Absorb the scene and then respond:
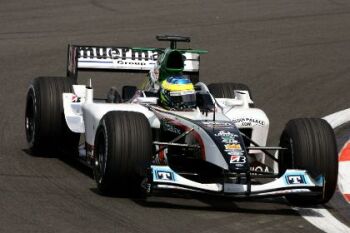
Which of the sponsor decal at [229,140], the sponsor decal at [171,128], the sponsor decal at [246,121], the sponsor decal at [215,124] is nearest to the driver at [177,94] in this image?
the sponsor decal at [171,128]

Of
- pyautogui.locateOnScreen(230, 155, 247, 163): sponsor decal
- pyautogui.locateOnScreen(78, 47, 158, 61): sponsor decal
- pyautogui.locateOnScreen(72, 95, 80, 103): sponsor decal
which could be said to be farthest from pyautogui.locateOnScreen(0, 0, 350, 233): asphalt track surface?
pyautogui.locateOnScreen(78, 47, 158, 61): sponsor decal

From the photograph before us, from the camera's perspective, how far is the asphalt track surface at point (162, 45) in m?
10.5

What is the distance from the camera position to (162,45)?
22.8 meters

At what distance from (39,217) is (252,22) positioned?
1506 centimetres

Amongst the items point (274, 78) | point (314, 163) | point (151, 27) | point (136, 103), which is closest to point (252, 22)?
point (151, 27)

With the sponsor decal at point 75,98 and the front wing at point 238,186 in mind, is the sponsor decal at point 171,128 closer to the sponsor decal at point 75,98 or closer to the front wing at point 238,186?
the front wing at point 238,186

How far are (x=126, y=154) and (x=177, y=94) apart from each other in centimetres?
157

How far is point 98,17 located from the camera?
25000 millimetres

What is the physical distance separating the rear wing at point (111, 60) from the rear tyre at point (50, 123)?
86 centimetres

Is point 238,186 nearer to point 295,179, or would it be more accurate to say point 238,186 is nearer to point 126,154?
point 295,179

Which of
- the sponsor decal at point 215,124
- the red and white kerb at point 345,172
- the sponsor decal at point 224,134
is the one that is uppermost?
the sponsor decal at point 215,124

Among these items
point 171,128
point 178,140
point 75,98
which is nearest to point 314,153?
point 178,140

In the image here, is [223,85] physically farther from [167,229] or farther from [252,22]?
[252,22]

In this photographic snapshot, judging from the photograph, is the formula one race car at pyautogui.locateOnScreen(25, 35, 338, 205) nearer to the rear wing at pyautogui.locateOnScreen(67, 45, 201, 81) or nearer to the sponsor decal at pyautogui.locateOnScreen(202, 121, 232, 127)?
the sponsor decal at pyautogui.locateOnScreen(202, 121, 232, 127)
